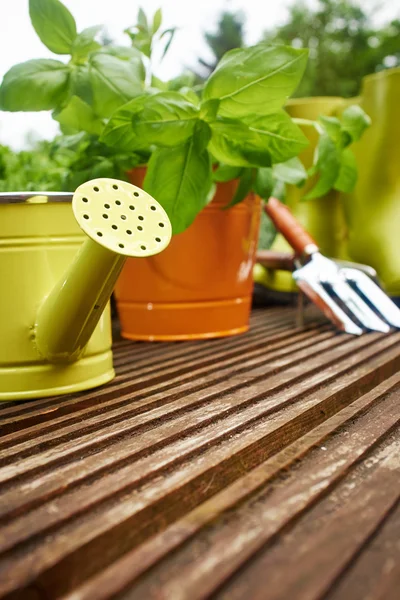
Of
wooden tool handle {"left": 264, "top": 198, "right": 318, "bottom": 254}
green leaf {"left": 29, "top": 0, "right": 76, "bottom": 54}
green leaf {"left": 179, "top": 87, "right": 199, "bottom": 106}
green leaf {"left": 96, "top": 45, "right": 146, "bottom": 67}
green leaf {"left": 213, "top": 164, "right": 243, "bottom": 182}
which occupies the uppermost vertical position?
green leaf {"left": 29, "top": 0, "right": 76, "bottom": 54}

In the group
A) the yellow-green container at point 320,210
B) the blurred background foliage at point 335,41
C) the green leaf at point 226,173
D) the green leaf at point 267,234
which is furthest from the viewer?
the blurred background foliage at point 335,41

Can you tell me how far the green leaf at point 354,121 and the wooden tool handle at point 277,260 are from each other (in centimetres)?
22

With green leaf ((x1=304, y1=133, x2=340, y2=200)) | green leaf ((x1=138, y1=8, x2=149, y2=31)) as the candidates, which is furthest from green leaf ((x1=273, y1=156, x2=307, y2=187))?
green leaf ((x1=138, y1=8, x2=149, y2=31))

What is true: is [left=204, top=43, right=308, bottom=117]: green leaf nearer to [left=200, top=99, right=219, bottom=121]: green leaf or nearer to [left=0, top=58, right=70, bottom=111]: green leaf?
[left=200, top=99, right=219, bottom=121]: green leaf

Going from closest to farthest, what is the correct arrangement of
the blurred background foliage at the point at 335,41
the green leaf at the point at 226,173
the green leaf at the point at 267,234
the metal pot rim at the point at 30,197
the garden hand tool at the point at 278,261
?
the metal pot rim at the point at 30,197
the green leaf at the point at 226,173
the garden hand tool at the point at 278,261
the green leaf at the point at 267,234
the blurred background foliage at the point at 335,41

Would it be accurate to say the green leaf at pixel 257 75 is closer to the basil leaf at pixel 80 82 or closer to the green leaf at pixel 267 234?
the basil leaf at pixel 80 82

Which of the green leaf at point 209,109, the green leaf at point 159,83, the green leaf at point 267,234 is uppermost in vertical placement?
the green leaf at point 159,83

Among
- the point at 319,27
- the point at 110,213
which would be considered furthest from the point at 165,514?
the point at 319,27

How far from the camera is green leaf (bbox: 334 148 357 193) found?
31.9 inches

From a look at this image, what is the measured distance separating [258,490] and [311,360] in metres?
0.32

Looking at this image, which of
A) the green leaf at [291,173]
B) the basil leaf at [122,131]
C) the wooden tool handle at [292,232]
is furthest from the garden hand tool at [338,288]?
the basil leaf at [122,131]

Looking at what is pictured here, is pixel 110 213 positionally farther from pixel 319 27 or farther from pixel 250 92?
pixel 319 27

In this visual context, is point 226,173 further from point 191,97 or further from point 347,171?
point 347,171

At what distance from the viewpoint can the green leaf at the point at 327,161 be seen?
0.77m
